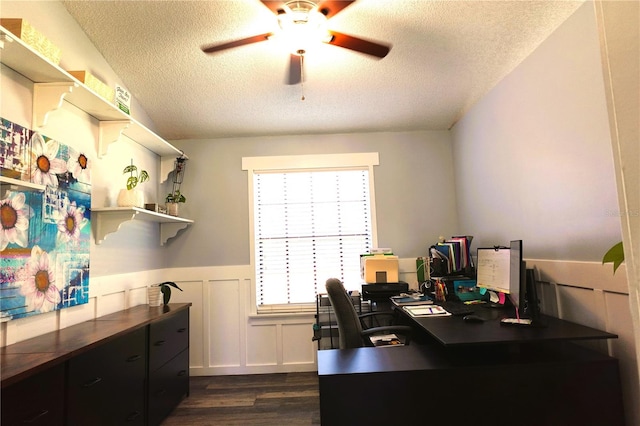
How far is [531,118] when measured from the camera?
2365mm

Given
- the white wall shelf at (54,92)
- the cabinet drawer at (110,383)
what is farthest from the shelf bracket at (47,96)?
the cabinet drawer at (110,383)

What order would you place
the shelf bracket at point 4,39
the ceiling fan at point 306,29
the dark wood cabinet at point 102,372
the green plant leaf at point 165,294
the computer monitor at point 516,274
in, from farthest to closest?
the green plant leaf at point 165,294, the computer monitor at point 516,274, the ceiling fan at point 306,29, the shelf bracket at point 4,39, the dark wood cabinet at point 102,372

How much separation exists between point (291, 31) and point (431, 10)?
1.01 meters

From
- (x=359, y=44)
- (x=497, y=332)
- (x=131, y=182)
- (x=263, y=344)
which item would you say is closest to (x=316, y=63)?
(x=359, y=44)

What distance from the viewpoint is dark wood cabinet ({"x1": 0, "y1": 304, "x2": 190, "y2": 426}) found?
1415 millimetres

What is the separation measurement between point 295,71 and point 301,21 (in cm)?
95

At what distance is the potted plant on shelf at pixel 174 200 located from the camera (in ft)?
10.9

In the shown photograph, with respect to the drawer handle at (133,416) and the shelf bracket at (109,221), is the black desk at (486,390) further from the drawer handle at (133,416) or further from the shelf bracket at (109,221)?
the shelf bracket at (109,221)

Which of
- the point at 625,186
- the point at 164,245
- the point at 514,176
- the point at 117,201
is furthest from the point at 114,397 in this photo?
the point at 514,176

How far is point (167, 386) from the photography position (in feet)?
8.66

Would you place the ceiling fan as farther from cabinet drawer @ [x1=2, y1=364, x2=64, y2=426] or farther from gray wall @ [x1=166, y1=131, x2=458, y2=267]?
cabinet drawer @ [x1=2, y1=364, x2=64, y2=426]

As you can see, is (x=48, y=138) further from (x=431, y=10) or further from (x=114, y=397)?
(x=431, y=10)

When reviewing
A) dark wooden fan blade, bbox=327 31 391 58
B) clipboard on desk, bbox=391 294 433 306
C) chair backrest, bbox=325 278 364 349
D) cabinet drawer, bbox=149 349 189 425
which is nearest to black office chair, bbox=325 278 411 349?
chair backrest, bbox=325 278 364 349

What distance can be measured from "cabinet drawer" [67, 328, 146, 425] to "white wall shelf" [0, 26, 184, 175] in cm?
134
